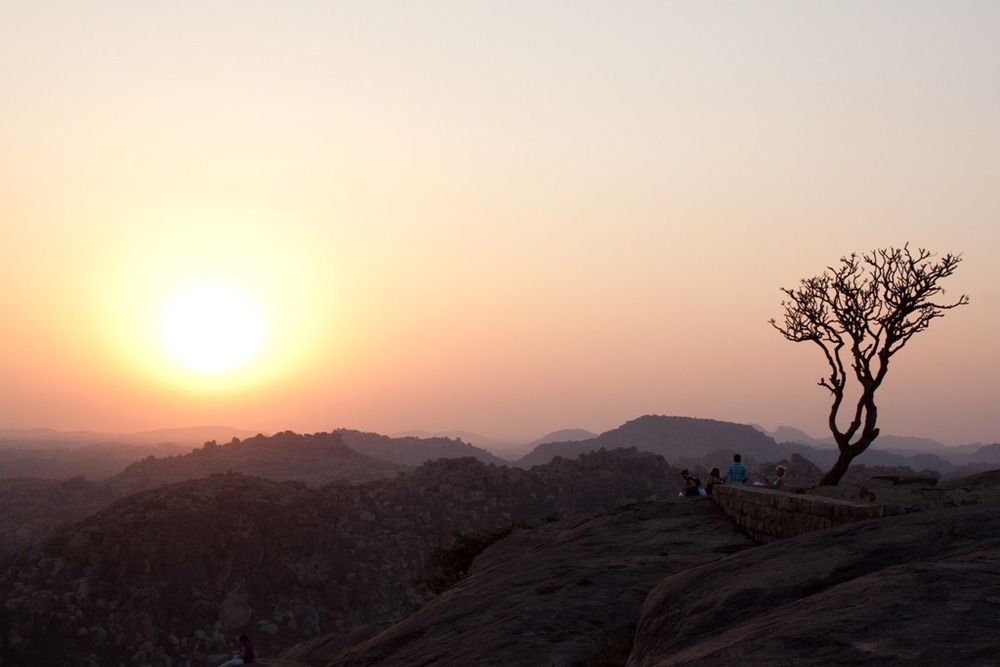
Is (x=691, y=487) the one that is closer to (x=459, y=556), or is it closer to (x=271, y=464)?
(x=459, y=556)

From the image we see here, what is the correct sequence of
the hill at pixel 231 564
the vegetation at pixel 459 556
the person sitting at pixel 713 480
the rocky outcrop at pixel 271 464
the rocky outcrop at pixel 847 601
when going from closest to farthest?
the rocky outcrop at pixel 847 601 < the person sitting at pixel 713 480 < the vegetation at pixel 459 556 < the hill at pixel 231 564 < the rocky outcrop at pixel 271 464

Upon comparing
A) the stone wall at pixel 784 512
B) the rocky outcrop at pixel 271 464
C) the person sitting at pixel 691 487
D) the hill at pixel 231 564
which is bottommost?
the hill at pixel 231 564

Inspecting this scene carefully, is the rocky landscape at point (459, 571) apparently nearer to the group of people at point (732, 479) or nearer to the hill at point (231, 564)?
the hill at point (231, 564)

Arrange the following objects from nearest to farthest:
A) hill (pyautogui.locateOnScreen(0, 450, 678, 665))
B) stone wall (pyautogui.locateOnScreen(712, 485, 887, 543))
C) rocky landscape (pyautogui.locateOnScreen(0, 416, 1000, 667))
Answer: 1. rocky landscape (pyautogui.locateOnScreen(0, 416, 1000, 667))
2. stone wall (pyautogui.locateOnScreen(712, 485, 887, 543))
3. hill (pyautogui.locateOnScreen(0, 450, 678, 665))

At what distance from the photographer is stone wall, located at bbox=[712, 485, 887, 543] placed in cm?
1708

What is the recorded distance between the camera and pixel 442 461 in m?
88.6

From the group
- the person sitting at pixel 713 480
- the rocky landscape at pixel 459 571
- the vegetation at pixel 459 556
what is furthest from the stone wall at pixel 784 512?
the vegetation at pixel 459 556

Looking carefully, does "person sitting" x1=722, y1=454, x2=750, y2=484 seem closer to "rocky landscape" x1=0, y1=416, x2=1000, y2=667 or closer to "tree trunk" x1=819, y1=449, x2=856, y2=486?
"rocky landscape" x1=0, y1=416, x2=1000, y2=667

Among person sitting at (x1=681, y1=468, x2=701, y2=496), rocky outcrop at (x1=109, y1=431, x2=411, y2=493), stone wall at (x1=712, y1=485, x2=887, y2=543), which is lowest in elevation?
stone wall at (x1=712, y1=485, x2=887, y2=543)

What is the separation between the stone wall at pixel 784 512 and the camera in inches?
672

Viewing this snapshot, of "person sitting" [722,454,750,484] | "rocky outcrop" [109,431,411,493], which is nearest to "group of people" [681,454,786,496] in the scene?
"person sitting" [722,454,750,484]

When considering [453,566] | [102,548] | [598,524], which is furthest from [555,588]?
[102,548]

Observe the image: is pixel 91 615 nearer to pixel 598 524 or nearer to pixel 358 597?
pixel 358 597

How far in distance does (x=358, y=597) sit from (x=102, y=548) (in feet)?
57.6
